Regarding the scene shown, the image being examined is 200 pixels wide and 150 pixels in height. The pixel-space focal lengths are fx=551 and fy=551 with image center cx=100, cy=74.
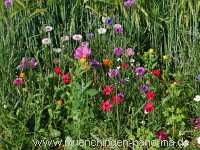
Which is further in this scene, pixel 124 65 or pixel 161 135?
pixel 124 65

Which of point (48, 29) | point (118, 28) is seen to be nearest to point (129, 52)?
point (118, 28)

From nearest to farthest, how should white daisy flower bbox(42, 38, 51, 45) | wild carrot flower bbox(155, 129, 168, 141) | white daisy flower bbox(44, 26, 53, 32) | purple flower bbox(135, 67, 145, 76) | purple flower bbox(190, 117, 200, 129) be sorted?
1. wild carrot flower bbox(155, 129, 168, 141)
2. purple flower bbox(190, 117, 200, 129)
3. purple flower bbox(135, 67, 145, 76)
4. white daisy flower bbox(42, 38, 51, 45)
5. white daisy flower bbox(44, 26, 53, 32)

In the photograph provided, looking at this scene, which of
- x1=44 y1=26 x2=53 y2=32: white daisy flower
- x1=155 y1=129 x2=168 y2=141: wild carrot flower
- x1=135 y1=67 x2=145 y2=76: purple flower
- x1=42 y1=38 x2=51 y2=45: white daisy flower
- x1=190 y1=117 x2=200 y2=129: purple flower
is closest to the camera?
x1=155 y1=129 x2=168 y2=141: wild carrot flower

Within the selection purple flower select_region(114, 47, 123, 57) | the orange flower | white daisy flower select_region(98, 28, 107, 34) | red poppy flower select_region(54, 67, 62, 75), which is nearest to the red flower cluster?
red poppy flower select_region(54, 67, 62, 75)

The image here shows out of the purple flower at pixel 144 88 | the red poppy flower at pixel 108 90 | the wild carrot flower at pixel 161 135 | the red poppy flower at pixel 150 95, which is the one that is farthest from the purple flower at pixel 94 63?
the wild carrot flower at pixel 161 135

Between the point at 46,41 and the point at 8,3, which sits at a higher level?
the point at 8,3

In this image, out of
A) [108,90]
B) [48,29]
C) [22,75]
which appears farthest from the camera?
[48,29]

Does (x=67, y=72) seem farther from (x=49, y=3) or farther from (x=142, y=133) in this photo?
(x=142, y=133)

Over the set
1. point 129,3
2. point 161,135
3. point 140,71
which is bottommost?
point 161,135

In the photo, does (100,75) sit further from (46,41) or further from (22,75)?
(22,75)

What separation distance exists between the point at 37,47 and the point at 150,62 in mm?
852

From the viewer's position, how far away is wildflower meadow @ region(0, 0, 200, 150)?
3.14 meters

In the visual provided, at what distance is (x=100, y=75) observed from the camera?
11.5ft

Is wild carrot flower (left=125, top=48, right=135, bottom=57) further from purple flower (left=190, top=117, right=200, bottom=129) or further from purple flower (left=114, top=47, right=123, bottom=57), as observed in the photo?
purple flower (left=190, top=117, right=200, bottom=129)
